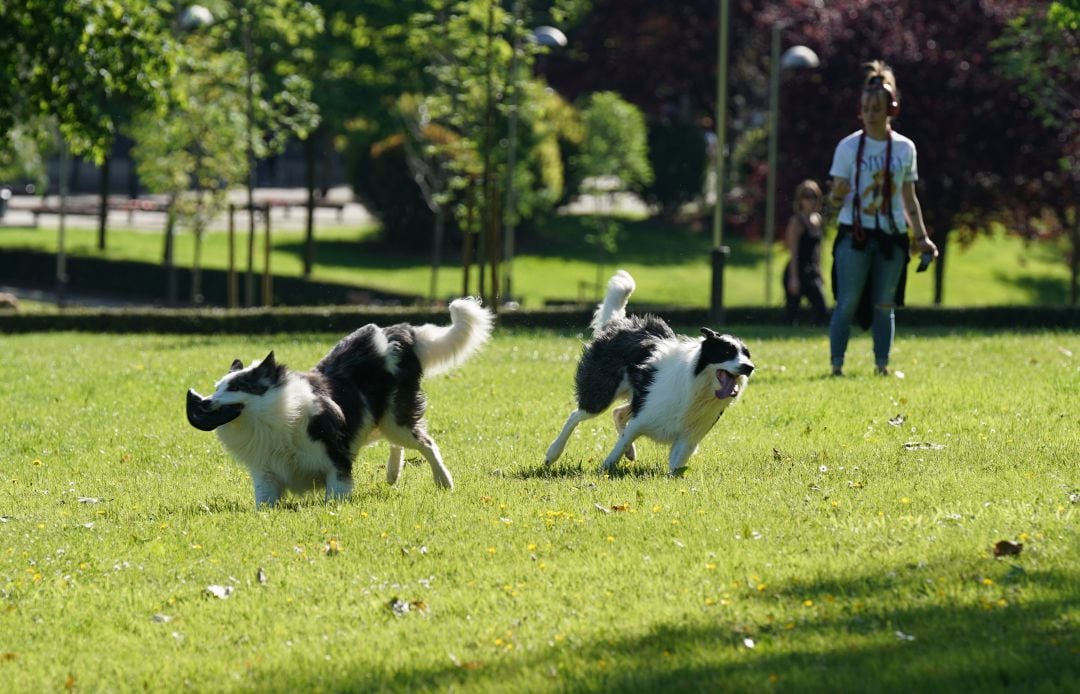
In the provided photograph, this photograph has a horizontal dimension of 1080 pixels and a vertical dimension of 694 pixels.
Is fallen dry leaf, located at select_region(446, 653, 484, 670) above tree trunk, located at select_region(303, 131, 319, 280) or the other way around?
the other way around

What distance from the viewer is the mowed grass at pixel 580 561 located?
21.3ft

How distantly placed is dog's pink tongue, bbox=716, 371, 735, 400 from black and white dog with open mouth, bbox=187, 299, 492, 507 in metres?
1.60

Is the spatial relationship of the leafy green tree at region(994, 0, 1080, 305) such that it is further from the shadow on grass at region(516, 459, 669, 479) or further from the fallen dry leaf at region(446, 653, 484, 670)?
the fallen dry leaf at region(446, 653, 484, 670)

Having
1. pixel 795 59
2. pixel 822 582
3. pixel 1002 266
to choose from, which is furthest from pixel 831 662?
pixel 1002 266

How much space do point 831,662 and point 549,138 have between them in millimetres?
40370

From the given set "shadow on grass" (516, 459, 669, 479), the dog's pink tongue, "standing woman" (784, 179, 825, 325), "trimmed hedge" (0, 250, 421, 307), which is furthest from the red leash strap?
"trimmed hedge" (0, 250, 421, 307)

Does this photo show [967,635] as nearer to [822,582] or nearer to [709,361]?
[822,582]

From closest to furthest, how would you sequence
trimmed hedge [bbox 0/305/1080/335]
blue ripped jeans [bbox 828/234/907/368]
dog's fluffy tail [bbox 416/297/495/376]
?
dog's fluffy tail [bbox 416/297/495/376] < blue ripped jeans [bbox 828/234/907/368] < trimmed hedge [bbox 0/305/1080/335]

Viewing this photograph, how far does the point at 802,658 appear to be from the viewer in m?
6.34

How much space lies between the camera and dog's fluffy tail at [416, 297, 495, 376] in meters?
10.8

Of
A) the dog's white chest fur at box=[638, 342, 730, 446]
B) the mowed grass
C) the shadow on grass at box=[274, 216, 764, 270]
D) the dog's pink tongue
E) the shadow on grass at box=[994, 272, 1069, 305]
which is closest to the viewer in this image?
the mowed grass

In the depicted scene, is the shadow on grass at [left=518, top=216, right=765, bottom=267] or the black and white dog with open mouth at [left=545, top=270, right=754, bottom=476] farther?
the shadow on grass at [left=518, top=216, right=765, bottom=267]

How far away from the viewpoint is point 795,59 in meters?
30.0

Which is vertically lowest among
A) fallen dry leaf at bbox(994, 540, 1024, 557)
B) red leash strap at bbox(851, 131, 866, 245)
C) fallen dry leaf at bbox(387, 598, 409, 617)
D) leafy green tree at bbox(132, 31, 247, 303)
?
fallen dry leaf at bbox(387, 598, 409, 617)
